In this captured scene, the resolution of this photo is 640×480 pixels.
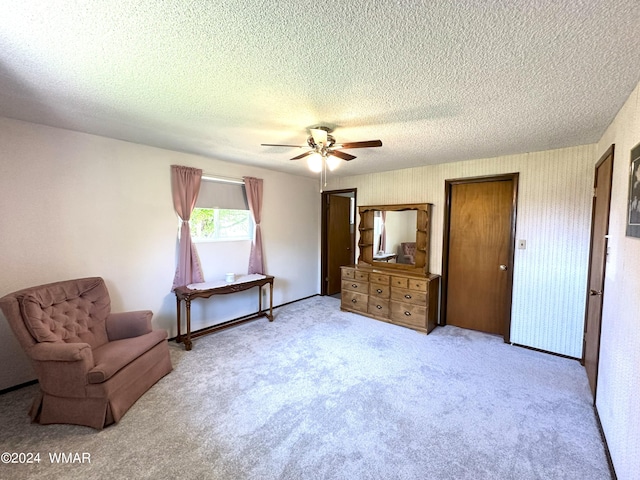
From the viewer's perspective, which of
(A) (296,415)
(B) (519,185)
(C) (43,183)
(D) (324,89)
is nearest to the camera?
(D) (324,89)

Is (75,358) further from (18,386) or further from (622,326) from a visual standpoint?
(622,326)

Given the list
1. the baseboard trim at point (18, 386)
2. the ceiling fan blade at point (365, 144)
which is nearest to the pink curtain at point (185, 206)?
the baseboard trim at point (18, 386)

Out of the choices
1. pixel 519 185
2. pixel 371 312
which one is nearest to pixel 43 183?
pixel 371 312

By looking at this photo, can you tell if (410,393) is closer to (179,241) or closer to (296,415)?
(296,415)

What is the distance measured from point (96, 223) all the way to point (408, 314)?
3851mm

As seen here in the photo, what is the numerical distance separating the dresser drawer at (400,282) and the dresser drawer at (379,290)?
0.40 ft

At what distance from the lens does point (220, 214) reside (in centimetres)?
392

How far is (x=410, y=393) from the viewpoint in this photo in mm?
2375

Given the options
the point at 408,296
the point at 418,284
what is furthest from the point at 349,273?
the point at 418,284

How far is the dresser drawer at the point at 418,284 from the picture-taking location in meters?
3.67

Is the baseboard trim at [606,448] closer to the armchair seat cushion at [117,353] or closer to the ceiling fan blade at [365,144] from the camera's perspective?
the ceiling fan blade at [365,144]

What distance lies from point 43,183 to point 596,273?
5.16 meters

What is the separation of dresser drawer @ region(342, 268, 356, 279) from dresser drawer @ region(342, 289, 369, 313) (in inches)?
9.8

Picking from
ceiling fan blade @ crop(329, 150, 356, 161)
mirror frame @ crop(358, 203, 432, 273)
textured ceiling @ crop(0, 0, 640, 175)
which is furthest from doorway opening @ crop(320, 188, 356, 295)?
textured ceiling @ crop(0, 0, 640, 175)
